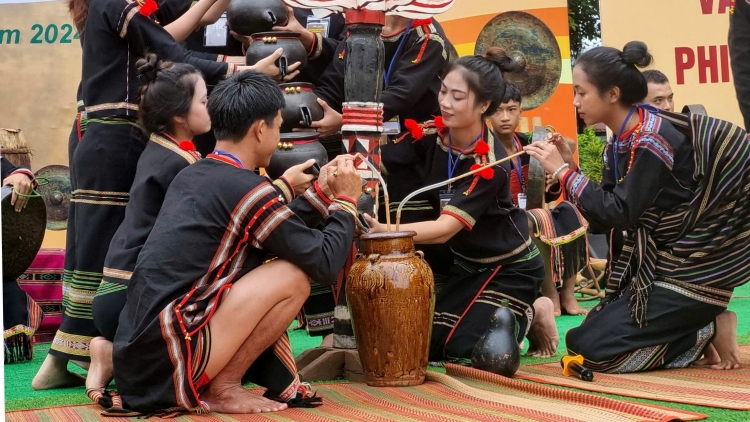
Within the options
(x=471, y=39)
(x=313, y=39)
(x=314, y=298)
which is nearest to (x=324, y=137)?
(x=313, y=39)

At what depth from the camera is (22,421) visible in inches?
127

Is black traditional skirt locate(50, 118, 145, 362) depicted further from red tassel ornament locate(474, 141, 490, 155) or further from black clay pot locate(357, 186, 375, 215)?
red tassel ornament locate(474, 141, 490, 155)

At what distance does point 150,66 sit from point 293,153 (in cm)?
65

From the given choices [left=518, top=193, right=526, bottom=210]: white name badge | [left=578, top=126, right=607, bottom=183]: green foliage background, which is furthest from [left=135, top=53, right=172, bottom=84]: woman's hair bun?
[left=578, top=126, right=607, bottom=183]: green foliage background

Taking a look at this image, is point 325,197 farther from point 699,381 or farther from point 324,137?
point 699,381

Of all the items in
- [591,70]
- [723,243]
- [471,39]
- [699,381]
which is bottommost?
[699,381]

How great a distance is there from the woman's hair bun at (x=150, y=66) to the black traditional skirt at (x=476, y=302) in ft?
5.33

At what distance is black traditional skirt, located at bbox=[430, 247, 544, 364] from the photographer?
172 inches

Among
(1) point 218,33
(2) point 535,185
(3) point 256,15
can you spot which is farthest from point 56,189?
(3) point 256,15

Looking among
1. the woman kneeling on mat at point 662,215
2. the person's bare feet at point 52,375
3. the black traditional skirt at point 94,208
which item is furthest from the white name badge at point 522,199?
the person's bare feet at point 52,375

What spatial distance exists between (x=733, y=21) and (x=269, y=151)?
2.08 m

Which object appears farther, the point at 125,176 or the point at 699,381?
the point at 125,176

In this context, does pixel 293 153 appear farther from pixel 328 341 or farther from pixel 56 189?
pixel 56 189

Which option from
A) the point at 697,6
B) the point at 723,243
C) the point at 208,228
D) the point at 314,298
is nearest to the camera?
the point at 208,228
